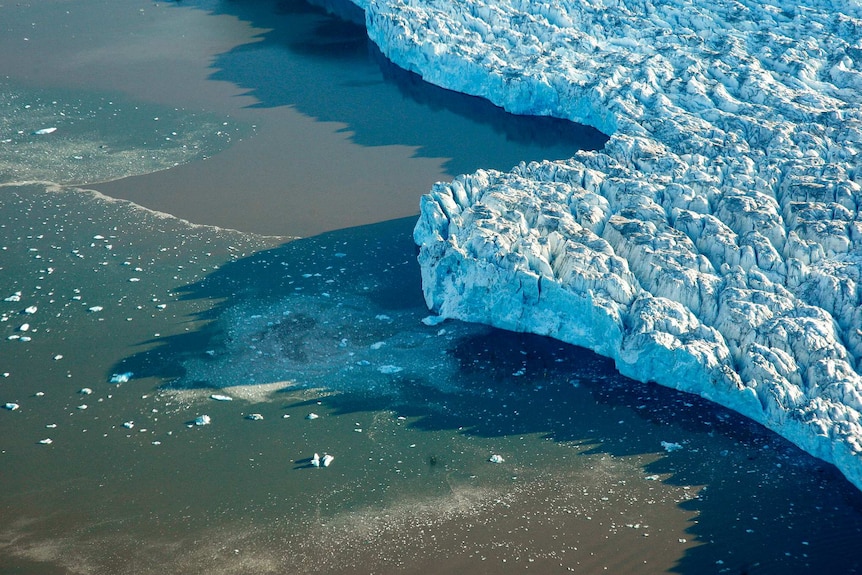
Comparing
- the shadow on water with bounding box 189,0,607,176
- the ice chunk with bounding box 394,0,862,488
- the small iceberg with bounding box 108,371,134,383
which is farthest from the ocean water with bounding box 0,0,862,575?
the ice chunk with bounding box 394,0,862,488

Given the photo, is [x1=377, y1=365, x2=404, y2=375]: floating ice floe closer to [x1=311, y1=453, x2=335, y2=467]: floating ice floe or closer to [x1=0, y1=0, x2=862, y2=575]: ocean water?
[x1=0, y1=0, x2=862, y2=575]: ocean water

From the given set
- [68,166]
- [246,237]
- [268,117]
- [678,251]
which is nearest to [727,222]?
[678,251]

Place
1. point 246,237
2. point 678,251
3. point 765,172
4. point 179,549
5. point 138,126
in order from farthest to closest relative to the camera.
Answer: point 138,126 → point 246,237 → point 765,172 → point 678,251 → point 179,549

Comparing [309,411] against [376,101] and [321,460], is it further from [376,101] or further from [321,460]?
[376,101]

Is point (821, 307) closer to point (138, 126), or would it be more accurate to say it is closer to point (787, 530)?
point (787, 530)

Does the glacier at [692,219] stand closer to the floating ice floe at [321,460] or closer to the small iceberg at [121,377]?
the floating ice floe at [321,460]

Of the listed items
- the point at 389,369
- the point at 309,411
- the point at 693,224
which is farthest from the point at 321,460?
the point at 693,224
